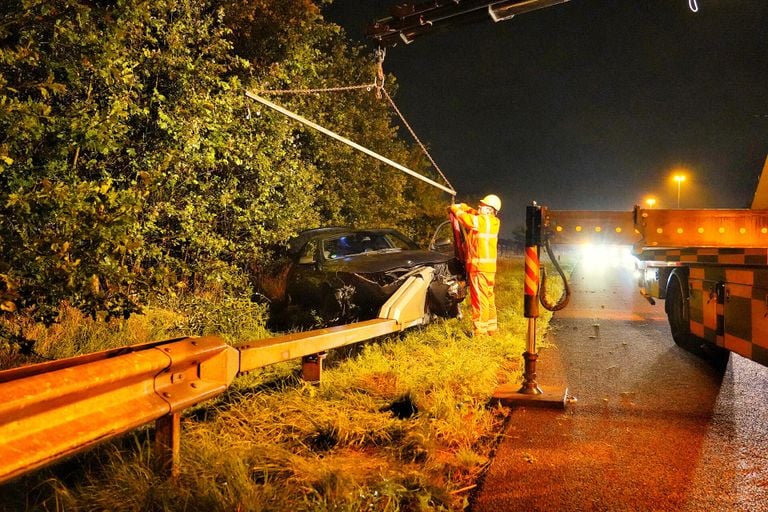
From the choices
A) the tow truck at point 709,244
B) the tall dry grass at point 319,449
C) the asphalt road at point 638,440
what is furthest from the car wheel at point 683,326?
the tall dry grass at point 319,449

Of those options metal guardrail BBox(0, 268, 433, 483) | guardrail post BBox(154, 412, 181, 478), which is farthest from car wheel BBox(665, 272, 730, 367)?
guardrail post BBox(154, 412, 181, 478)

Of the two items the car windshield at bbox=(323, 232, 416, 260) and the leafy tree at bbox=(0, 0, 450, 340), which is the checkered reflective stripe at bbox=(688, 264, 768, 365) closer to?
the car windshield at bbox=(323, 232, 416, 260)

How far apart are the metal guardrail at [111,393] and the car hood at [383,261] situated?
3589 millimetres

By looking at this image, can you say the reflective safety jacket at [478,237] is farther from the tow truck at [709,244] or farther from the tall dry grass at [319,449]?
the tow truck at [709,244]

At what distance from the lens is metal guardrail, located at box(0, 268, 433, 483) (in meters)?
2.04

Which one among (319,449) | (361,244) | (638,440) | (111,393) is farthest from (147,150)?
(638,440)

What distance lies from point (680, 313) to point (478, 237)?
277 cm

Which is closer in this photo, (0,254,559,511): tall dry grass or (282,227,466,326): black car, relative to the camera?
(0,254,559,511): tall dry grass

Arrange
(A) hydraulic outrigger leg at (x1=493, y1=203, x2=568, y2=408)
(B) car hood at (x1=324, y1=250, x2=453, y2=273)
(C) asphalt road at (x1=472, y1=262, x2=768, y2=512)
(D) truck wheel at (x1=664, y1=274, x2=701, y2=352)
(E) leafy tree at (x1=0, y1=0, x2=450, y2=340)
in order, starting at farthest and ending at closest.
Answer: (B) car hood at (x1=324, y1=250, x2=453, y2=273)
(D) truck wheel at (x1=664, y1=274, x2=701, y2=352)
(A) hydraulic outrigger leg at (x1=493, y1=203, x2=568, y2=408)
(E) leafy tree at (x1=0, y1=0, x2=450, y2=340)
(C) asphalt road at (x1=472, y1=262, x2=768, y2=512)

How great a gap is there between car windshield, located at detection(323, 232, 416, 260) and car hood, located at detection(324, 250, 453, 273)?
0.50 m

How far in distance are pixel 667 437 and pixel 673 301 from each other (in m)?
4.36

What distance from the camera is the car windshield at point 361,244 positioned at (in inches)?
347

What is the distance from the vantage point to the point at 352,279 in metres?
7.40

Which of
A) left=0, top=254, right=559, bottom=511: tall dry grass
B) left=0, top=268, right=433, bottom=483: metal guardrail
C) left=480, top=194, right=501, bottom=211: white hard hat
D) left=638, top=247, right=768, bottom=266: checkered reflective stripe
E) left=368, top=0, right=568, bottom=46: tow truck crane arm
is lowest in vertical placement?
left=0, top=254, right=559, bottom=511: tall dry grass
